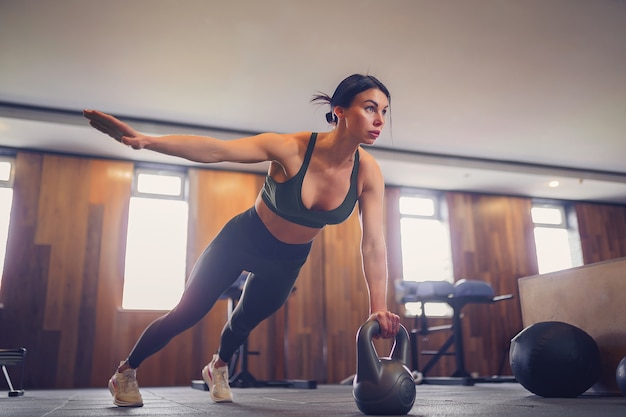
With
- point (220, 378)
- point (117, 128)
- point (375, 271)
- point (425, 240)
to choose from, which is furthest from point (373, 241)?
point (425, 240)

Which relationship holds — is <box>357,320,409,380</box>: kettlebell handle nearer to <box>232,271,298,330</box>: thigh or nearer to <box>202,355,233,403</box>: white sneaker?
<box>232,271,298,330</box>: thigh

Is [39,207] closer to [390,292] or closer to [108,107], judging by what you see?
[108,107]

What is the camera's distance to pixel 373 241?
1816 mm

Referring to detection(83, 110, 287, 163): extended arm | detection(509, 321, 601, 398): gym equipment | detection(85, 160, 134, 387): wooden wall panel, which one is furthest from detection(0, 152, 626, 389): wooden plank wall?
detection(83, 110, 287, 163): extended arm

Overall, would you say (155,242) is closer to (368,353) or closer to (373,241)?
(373,241)

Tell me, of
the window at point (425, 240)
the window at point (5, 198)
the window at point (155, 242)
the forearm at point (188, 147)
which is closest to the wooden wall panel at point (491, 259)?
the window at point (425, 240)

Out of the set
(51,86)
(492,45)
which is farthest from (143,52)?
(492,45)

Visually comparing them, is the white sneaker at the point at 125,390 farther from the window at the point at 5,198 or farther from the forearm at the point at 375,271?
the window at the point at 5,198

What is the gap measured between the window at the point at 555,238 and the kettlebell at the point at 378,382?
21.5 feet

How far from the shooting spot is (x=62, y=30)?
3986 mm

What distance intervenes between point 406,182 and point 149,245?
3.29 meters

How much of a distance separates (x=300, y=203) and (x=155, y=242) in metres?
4.64

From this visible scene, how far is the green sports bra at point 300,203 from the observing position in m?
1.77

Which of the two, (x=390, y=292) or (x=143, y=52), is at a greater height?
(x=143, y=52)
